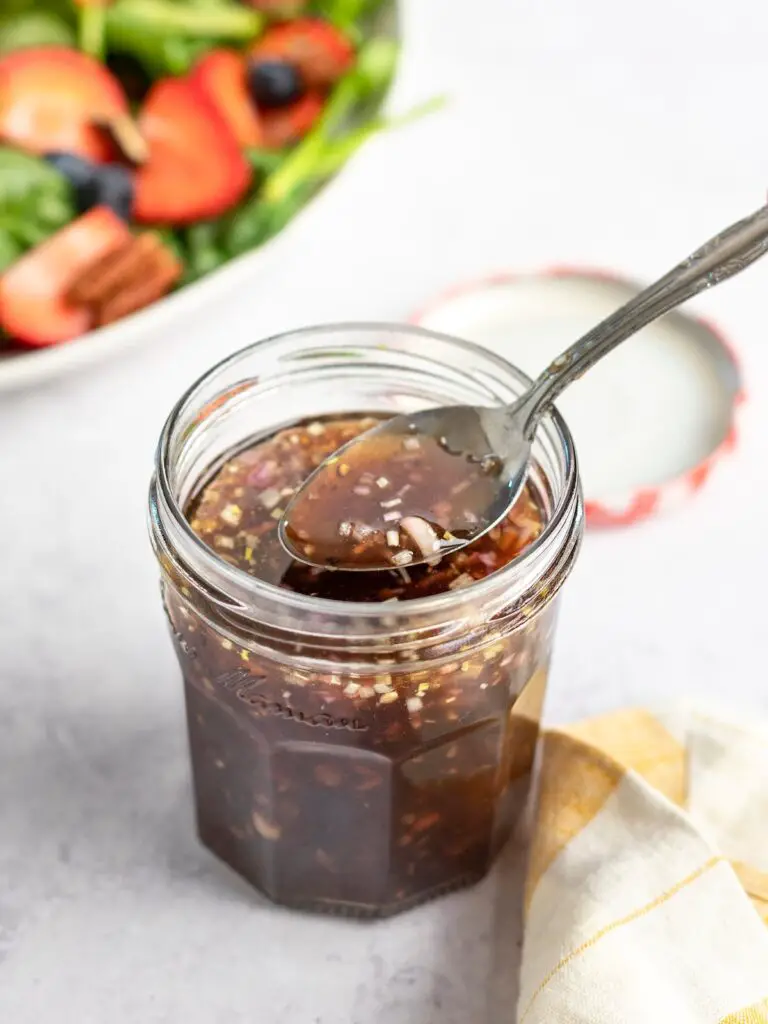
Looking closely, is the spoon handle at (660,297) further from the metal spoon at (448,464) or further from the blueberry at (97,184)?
the blueberry at (97,184)

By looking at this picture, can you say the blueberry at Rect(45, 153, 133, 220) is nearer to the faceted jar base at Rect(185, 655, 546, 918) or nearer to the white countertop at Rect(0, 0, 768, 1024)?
the white countertop at Rect(0, 0, 768, 1024)

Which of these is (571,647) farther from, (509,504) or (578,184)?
(578,184)

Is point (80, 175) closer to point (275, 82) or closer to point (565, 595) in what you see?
point (275, 82)

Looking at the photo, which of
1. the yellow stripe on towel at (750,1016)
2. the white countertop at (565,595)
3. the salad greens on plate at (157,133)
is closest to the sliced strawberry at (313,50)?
the salad greens on plate at (157,133)

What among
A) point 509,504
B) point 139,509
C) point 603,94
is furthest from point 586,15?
point 509,504

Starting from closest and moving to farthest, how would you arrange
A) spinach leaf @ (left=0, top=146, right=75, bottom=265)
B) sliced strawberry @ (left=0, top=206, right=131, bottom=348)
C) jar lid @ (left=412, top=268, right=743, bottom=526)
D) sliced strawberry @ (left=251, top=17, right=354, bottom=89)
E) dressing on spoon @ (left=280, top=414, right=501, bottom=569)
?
1. dressing on spoon @ (left=280, top=414, right=501, bottom=569)
2. jar lid @ (left=412, top=268, right=743, bottom=526)
3. sliced strawberry @ (left=0, top=206, right=131, bottom=348)
4. spinach leaf @ (left=0, top=146, right=75, bottom=265)
5. sliced strawberry @ (left=251, top=17, right=354, bottom=89)

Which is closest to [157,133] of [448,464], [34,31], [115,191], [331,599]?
[115,191]

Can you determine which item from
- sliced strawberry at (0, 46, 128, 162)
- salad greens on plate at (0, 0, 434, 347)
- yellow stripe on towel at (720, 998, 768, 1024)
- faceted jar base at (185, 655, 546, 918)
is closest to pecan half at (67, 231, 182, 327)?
salad greens on plate at (0, 0, 434, 347)
